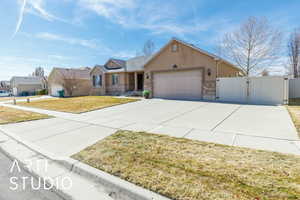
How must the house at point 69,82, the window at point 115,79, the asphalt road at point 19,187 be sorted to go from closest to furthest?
the asphalt road at point 19,187, the window at point 115,79, the house at point 69,82

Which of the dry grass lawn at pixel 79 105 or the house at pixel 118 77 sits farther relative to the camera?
the house at pixel 118 77

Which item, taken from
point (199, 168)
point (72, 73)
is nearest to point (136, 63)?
point (72, 73)

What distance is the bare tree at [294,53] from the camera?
2546cm

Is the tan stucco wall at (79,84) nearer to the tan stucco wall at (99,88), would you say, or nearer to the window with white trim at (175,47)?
the tan stucco wall at (99,88)

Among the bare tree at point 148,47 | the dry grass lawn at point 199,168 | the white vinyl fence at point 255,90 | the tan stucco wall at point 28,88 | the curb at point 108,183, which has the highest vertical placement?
the bare tree at point 148,47

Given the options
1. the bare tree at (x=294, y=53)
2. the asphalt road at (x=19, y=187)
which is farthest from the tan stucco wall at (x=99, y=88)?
the bare tree at (x=294, y=53)

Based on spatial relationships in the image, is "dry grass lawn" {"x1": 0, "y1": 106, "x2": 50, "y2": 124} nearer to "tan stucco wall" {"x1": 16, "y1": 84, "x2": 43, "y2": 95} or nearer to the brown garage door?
the brown garage door

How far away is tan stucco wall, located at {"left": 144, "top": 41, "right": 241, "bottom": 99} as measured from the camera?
541 inches

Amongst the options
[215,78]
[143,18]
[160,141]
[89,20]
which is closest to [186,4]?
[143,18]

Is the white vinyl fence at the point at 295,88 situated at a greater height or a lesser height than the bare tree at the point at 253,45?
lesser

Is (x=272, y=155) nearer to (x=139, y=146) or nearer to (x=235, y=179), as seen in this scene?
(x=235, y=179)

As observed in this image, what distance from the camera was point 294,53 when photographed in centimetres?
2631

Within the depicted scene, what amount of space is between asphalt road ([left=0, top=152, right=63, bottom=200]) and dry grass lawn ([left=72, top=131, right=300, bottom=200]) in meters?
0.90

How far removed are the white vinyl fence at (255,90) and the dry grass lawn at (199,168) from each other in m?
9.98
